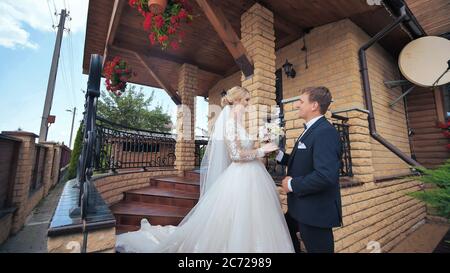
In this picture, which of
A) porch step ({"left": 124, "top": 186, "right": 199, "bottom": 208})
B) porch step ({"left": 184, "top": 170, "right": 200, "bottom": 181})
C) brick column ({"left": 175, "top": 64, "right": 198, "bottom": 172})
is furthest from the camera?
brick column ({"left": 175, "top": 64, "right": 198, "bottom": 172})

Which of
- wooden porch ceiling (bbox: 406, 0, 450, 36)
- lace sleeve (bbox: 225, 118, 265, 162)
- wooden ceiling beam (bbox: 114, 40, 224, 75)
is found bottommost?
lace sleeve (bbox: 225, 118, 265, 162)

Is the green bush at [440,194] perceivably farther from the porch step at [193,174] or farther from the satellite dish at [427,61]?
the porch step at [193,174]

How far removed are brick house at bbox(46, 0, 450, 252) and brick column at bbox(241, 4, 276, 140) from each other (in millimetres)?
18

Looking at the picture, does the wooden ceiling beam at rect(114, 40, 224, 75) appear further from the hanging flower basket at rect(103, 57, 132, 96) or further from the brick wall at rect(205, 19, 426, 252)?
the brick wall at rect(205, 19, 426, 252)

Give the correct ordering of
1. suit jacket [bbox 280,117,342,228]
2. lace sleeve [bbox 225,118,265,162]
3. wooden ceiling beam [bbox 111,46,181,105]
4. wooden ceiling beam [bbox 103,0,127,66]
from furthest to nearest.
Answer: wooden ceiling beam [bbox 111,46,181,105]
wooden ceiling beam [bbox 103,0,127,66]
lace sleeve [bbox 225,118,265,162]
suit jacket [bbox 280,117,342,228]

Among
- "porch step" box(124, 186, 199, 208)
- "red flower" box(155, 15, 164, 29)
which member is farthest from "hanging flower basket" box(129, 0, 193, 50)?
"porch step" box(124, 186, 199, 208)

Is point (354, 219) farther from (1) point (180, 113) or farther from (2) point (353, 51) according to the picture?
(1) point (180, 113)

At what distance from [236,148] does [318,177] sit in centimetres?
88

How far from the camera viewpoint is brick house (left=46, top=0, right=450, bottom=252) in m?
3.40

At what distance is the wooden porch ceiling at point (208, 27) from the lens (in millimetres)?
3750

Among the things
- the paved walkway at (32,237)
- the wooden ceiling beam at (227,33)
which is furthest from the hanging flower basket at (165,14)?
the paved walkway at (32,237)

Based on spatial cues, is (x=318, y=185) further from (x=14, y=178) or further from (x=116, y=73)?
(x=14, y=178)
